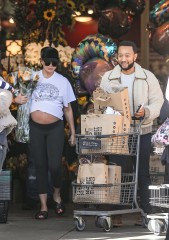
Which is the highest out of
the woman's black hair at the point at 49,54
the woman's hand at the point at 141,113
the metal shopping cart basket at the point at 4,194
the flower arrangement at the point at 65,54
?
the flower arrangement at the point at 65,54

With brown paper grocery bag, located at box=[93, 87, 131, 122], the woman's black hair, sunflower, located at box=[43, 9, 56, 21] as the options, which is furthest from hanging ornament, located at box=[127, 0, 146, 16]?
brown paper grocery bag, located at box=[93, 87, 131, 122]

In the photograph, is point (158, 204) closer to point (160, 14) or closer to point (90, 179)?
point (90, 179)

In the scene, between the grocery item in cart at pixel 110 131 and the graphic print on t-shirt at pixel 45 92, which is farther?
the graphic print on t-shirt at pixel 45 92

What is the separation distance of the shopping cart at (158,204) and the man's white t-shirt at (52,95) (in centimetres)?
180

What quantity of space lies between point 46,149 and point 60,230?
1.09 meters

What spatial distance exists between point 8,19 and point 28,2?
72 centimetres

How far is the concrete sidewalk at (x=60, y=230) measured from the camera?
8344 mm

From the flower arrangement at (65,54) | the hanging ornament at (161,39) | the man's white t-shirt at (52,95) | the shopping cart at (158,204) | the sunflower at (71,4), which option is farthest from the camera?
the sunflower at (71,4)

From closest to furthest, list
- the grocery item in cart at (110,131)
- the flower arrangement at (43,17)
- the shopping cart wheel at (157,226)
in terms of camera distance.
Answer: the shopping cart wheel at (157,226), the grocery item in cart at (110,131), the flower arrangement at (43,17)

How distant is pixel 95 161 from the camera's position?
8.69 m

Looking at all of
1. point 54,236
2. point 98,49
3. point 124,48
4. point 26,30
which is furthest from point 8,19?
point 54,236

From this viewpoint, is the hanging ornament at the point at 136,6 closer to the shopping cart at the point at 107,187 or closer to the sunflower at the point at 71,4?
the sunflower at the point at 71,4

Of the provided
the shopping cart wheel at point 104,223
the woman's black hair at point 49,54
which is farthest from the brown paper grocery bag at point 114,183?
the woman's black hair at point 49,54

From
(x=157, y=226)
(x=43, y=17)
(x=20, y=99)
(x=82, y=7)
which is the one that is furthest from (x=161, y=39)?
(x=157, y=226)
